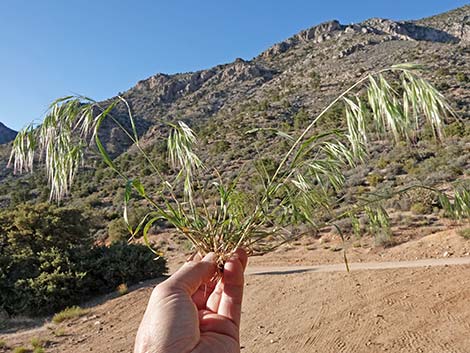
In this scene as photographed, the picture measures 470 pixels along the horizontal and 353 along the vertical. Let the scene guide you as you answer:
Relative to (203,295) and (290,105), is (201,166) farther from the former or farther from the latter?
(290,105)

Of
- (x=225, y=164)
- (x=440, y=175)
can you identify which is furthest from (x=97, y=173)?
(x=440, y=175)

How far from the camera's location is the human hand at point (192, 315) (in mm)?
1794

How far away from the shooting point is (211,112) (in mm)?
51906

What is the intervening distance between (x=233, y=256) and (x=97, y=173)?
35639mm

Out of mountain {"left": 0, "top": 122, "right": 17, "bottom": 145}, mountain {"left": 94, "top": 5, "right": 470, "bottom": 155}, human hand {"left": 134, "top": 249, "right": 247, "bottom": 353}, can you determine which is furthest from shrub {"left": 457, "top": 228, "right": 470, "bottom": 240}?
mountain {"left": 0, "top": 122, "right": 17, "bottom": 145}

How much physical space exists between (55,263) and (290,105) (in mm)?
33603

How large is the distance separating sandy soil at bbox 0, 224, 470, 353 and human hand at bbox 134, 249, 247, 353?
3497mm

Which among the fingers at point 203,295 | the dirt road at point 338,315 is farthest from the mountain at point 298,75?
the fingers at point 203,295

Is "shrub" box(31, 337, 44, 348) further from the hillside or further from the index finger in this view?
the index finger

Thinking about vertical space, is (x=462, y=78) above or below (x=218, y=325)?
above

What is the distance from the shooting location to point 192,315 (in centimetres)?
188

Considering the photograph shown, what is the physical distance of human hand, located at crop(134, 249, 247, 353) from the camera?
179 centimetres

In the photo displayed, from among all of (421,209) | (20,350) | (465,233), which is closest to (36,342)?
(20,350)

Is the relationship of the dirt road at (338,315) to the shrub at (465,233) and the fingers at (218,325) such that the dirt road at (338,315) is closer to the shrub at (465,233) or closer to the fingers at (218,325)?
the shrub at (465,233)
